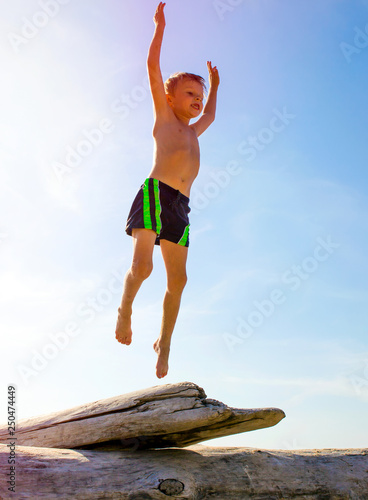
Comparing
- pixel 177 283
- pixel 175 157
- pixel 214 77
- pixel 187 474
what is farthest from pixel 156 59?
pixel 187 474

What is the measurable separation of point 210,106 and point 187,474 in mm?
4839

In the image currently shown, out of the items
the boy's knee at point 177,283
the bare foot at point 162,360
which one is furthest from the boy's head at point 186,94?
the bare foot at point 162,360

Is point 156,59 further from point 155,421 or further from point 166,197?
point 155,421

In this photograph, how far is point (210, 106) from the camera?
6742mm

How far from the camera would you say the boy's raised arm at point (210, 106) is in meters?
6.38

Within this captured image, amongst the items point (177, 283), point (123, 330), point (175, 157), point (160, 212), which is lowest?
point (123, 330)

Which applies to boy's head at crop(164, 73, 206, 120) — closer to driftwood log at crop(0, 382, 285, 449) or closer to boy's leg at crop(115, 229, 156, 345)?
boy's leg at crop(115, 229, 156, 345)

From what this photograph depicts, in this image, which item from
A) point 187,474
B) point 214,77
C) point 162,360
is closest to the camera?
point 187,474

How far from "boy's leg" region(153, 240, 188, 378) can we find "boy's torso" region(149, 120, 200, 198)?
723mm

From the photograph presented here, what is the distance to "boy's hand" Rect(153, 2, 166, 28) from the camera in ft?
18.7

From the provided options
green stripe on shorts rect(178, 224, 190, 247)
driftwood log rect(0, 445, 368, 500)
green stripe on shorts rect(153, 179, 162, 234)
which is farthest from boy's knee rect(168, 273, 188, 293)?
driftwood log rect(0, 445, 368, 500)

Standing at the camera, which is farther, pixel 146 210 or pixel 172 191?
pixel 172 191

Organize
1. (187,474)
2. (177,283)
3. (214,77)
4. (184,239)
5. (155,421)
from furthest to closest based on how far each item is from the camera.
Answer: (214,77) < (184,239) < (177,283) < (155,421) < (187,474)

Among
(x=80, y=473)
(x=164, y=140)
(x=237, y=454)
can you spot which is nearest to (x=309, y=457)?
(x=237, y=454)
